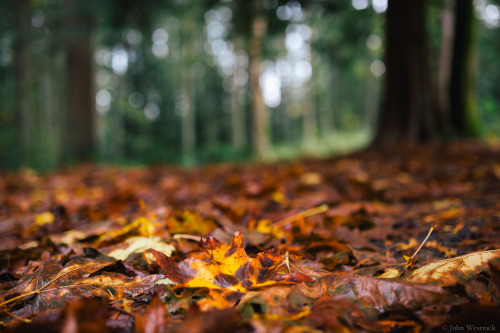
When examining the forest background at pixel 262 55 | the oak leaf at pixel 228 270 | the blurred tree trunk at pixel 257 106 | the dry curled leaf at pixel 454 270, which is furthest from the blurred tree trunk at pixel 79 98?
the dry curled leaf at pixel 454 270

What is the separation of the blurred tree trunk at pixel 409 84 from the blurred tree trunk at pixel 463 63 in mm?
1235

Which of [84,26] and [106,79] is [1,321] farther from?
[106,79]

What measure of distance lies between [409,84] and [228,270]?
548 cm

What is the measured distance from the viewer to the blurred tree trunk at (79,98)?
8289mm

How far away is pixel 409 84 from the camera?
522 cm

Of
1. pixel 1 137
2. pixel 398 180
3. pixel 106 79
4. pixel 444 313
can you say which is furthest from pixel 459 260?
pixel 106 79

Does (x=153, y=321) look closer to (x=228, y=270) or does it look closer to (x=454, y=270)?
(x=228, y=270)

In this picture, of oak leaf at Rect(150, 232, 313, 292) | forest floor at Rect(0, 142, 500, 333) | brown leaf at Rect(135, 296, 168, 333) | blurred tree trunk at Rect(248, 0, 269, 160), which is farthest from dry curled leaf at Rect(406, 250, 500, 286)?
blurred tree trunk at Rect(248, 0, 269, 160)

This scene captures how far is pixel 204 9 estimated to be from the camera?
283 inches

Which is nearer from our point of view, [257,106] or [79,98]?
[79,98]

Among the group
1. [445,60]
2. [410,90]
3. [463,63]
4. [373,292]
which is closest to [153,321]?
[373,292]

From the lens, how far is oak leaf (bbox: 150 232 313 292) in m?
0.70

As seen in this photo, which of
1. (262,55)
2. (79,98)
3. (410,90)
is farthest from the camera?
(262,55)

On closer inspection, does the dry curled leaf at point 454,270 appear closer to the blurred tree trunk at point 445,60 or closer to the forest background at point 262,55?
the forest background at point 262,55
